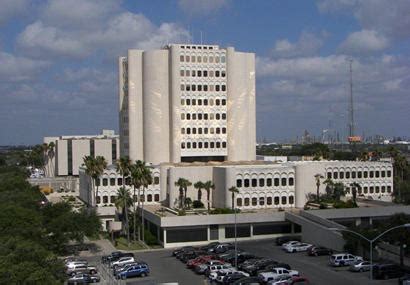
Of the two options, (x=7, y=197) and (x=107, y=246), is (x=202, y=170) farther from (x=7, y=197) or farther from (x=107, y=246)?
(x=7, y=197)

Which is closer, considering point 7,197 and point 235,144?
point 7,197

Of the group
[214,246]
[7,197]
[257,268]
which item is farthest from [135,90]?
[257,268]

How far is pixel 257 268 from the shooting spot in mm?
65375

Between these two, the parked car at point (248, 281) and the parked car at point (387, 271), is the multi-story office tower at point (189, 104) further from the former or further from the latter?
the parked car at point (387, 271)

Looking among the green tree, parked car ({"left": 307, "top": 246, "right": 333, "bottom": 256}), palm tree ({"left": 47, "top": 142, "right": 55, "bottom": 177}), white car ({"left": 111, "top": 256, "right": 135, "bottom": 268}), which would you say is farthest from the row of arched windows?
palm tree ({"left": 47, "top": 142, "right": 55, "bottom": 177})

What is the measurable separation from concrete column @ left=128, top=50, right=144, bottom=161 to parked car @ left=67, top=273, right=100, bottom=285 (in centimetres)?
5888

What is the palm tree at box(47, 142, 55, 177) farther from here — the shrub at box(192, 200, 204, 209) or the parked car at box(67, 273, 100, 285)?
the parked car at box(67, 273, 100, 285)

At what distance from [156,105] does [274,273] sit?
208 ft

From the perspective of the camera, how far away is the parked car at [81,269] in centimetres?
6342

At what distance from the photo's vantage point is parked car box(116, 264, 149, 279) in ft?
212

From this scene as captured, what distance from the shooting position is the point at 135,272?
65.6 meters

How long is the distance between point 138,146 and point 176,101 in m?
12.0

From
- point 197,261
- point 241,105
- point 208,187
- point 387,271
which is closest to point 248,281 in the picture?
point 197,261

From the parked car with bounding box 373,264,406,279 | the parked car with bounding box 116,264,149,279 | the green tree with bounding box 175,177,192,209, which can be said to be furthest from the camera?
the green tree with bounding box 175,177,192,209
